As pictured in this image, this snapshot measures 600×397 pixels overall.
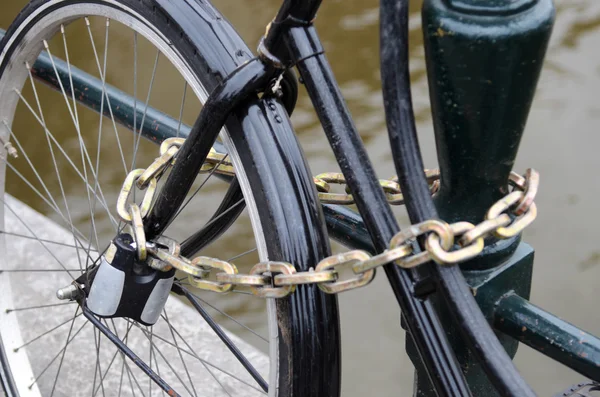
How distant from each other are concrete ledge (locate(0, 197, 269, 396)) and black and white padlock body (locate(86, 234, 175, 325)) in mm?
526

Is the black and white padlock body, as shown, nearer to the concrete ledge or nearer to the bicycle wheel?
the bicycle wheel

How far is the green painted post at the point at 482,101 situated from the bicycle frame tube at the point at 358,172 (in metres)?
0.09

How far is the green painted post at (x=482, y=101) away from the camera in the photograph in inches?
25.4

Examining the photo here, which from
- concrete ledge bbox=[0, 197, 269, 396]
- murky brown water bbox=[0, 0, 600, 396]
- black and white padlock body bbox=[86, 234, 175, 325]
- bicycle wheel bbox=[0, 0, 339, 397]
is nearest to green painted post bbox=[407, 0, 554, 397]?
bicycle wheel bbox=[0, 0, 339, 397]

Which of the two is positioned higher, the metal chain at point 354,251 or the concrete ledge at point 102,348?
the concrete ledge at point 102,348

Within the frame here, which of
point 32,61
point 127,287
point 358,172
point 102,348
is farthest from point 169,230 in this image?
point 358,172

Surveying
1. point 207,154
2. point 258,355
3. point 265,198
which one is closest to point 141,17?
point 207,154

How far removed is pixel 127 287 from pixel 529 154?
1980 mm

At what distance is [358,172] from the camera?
712mm

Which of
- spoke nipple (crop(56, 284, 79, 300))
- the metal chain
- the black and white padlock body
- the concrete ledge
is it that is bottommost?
the metal chain

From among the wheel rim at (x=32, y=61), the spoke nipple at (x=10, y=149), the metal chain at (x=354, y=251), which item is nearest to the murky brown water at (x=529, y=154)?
the wheel rim at (x=32, y=61)

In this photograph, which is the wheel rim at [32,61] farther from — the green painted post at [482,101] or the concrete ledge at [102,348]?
the green painted post at [482,101]

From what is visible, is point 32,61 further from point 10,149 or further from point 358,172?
point 358,172

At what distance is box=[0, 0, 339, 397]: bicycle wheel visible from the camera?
0.77 meters
